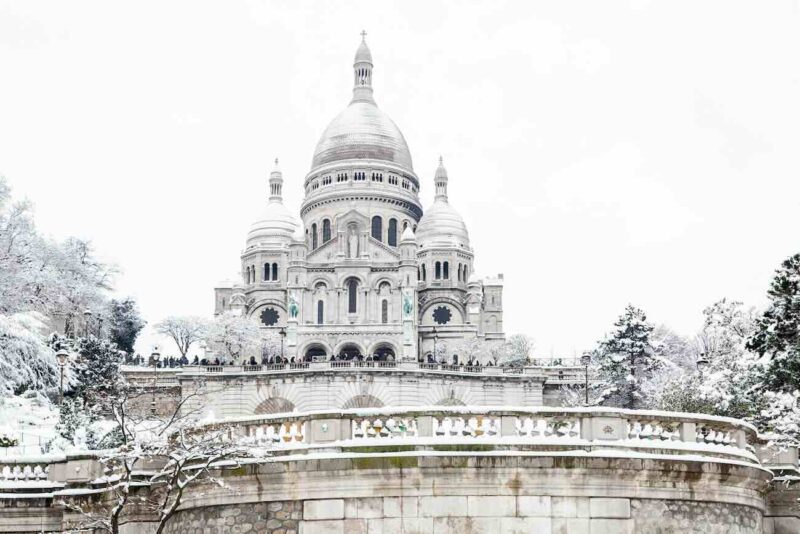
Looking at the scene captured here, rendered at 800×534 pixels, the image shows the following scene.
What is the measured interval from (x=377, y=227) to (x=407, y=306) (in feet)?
60.0

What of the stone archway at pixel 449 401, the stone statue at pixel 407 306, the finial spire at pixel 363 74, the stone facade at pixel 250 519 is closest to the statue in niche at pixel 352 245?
the stone statue at pixel 407 306

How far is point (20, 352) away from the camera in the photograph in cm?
4547

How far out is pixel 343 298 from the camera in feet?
392

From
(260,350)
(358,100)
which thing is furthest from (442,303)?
(358,100)

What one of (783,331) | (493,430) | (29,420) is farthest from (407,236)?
(493,430)

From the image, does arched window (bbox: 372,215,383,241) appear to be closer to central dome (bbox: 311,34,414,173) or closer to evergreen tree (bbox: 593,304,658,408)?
central dome (bbox: 311,34,414,173)

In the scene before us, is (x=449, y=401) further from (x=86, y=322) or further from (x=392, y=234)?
(x=392, y=234)

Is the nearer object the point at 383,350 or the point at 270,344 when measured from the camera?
the point at 383,350

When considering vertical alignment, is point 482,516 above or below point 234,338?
below

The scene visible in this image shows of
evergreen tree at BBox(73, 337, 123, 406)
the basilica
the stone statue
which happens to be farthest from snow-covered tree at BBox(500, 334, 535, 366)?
evergreen tree at BBox(73, 337, 123, 406)

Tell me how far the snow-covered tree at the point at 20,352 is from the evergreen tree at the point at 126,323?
46.9 meters

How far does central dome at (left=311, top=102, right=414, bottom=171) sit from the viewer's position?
137m

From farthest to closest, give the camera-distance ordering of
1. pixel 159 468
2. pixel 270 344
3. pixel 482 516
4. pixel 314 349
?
pixel 270 344 → pixel 314 349 → pixel 159 468 → pixel 482 516

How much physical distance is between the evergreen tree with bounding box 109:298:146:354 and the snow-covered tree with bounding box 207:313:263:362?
13209 millimetres
